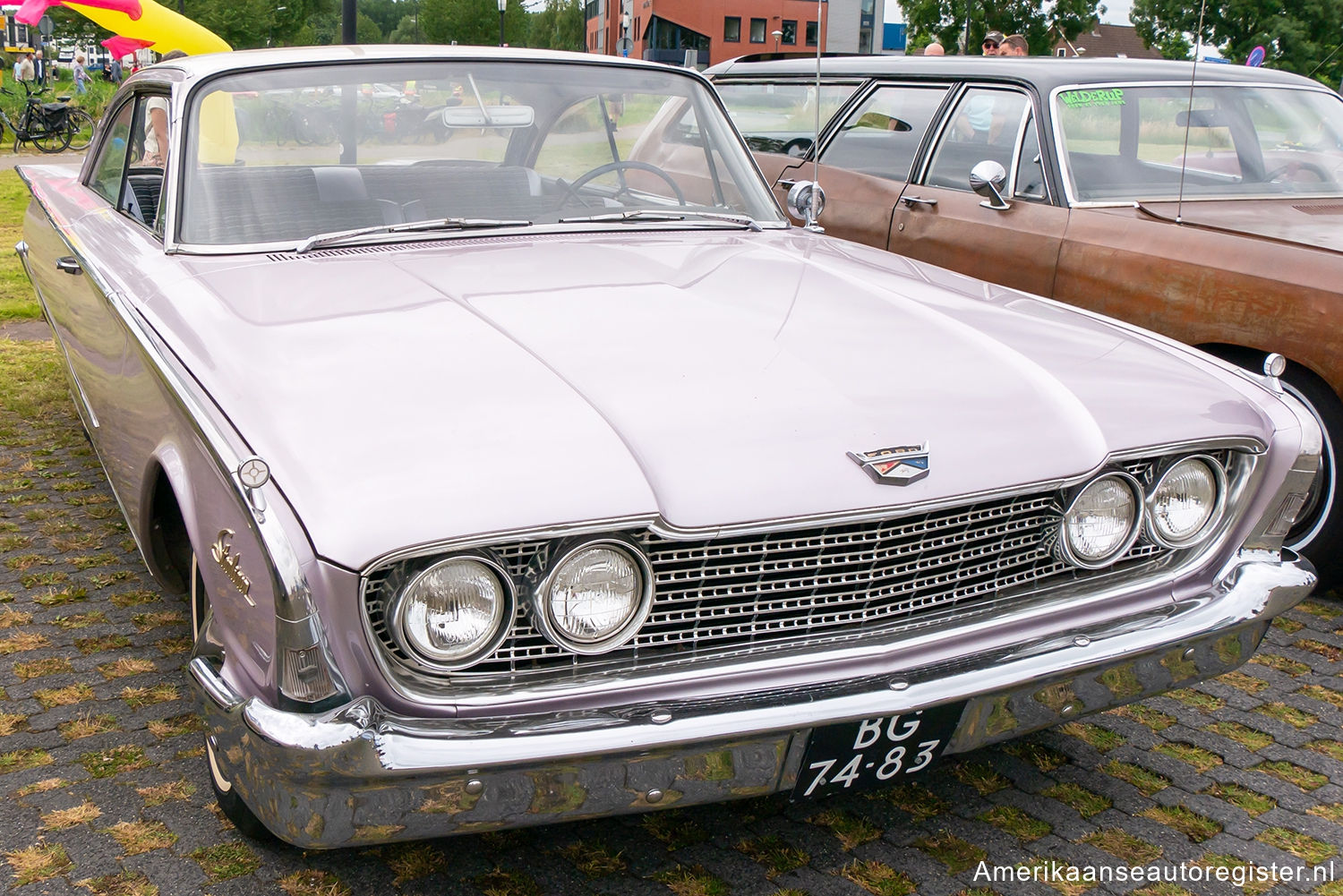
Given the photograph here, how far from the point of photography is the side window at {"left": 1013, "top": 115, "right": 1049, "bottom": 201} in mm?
4770

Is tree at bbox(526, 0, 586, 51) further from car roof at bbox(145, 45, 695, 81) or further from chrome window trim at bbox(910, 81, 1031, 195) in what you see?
car roof at bbox(145, 45, 695, 81)

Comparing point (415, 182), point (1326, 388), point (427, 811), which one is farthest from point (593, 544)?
point (1326, 388)

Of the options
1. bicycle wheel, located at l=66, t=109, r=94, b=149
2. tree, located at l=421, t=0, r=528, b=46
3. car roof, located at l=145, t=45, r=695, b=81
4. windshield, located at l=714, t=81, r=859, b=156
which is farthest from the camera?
tree, located at l=421, t=0, r=528, b=46

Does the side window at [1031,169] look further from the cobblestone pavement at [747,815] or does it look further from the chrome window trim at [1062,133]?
the cobblestone pavement at [747,815]

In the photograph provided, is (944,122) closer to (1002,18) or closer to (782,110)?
(782,110)

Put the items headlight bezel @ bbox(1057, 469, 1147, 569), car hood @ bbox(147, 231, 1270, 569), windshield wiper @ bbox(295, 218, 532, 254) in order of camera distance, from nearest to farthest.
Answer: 1. car hood @ bbox(147, 231, 1270, 569)
2. headlight bezel @ bbox(1057, 469, 1147, 569)
3. windshield wiper @ bbox(295, 218, 532, 254)

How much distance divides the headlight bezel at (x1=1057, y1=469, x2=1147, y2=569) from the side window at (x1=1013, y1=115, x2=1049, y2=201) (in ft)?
8.72

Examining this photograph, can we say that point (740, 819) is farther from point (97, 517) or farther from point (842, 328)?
point (97, 517)

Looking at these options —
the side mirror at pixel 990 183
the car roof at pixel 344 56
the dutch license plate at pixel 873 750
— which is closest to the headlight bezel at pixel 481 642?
the dutch license plate at pixel 873 750

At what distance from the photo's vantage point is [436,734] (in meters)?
1.81

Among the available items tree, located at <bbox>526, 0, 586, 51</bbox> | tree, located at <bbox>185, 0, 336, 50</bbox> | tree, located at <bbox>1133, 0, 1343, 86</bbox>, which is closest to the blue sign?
tree, located at <bbox>526, 0, 586, 51</bbox>

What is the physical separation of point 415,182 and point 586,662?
1.73 metres

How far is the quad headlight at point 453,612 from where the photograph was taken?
1.83 m

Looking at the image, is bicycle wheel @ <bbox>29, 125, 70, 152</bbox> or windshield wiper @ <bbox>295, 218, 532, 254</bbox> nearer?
windshield wiper @ <bbox>295, 218, 532, 254</bbox>
